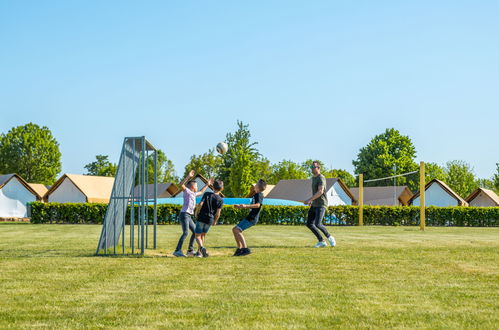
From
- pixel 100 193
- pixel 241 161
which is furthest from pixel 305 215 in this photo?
pixel 100 193

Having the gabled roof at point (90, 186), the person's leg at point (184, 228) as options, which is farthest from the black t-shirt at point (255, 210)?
the gabled roof at point (90, 186)

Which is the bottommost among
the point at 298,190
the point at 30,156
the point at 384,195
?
Answer: the point at 384,195

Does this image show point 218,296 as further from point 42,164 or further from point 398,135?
point 42,164

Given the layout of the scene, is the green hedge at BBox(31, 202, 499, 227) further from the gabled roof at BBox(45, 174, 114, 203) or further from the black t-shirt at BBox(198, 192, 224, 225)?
the black t-shirt at BBox(198, 192, 224, 225)

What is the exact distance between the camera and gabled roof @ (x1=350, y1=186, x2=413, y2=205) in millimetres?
76812

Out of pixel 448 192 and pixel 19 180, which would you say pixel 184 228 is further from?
pixel 19 180

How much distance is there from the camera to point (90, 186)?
208ft

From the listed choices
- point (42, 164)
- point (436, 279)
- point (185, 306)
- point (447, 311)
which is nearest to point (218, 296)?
point (185, 306)

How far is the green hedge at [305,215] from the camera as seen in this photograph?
36.8 meters

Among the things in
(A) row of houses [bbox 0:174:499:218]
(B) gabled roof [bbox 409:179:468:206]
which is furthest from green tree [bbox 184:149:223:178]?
(B) gabled roof [bbox 409:179:468:206]

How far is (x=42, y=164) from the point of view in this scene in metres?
88.8

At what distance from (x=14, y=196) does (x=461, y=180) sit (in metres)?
76.2

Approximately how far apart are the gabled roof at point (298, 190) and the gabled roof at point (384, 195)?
848 centimetres

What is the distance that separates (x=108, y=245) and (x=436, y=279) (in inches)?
290
